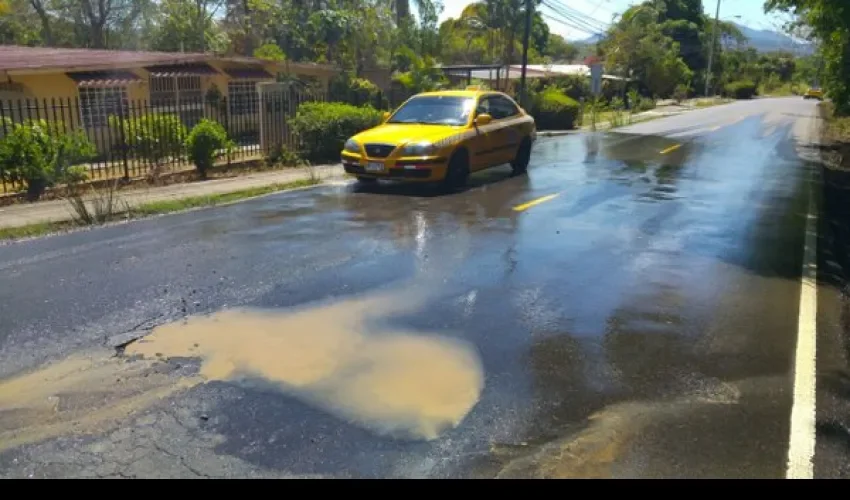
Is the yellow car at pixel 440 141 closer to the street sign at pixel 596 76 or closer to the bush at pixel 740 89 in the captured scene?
the street sign at pixel 596 76

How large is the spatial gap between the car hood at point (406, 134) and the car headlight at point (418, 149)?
0.10 m

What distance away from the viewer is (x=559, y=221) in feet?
32.3

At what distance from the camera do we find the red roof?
20219mm

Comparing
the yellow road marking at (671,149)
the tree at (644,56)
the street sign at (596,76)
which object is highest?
the tree at (644,56)

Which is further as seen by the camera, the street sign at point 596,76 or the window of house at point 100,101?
the street sign at point 596,76

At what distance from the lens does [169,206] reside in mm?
10844

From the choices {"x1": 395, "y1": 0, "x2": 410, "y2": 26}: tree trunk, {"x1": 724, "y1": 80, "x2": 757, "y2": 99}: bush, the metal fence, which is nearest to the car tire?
the metal fence

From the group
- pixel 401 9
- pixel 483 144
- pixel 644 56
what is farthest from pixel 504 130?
pixel 644 56

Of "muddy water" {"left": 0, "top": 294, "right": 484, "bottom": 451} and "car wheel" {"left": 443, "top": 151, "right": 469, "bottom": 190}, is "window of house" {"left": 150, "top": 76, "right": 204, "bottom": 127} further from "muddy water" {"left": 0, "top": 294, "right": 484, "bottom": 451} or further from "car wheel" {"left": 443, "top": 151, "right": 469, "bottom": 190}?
"muddy water" {"left": 0, "top": 294, "right": 484, "bottom": 451}

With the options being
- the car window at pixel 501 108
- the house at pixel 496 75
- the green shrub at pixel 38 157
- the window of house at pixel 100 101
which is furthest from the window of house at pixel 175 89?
the car window at pixel 501 108

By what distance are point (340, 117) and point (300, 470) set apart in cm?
1407

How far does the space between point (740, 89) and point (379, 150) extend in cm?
7354

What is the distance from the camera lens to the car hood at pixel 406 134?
12.2 m

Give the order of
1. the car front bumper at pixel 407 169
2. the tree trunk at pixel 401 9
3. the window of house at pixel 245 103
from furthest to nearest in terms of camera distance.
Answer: the tree trunk at pixel 401 9 < the window of house at pixel 245 103 < the car front bumper at pixel 407 169
